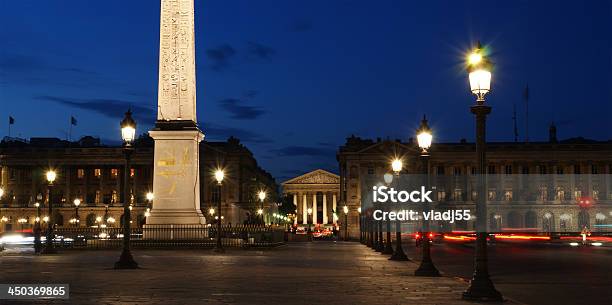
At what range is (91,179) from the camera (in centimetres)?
14512

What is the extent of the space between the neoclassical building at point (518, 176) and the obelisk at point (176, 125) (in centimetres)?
10926

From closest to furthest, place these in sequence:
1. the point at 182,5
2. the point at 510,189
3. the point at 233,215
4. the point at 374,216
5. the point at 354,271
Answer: the point at 354,271
the point at 182,5
the point at 374,216
the point at 233,215
the point at 510,189

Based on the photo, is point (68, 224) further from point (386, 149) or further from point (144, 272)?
point (144, 272)

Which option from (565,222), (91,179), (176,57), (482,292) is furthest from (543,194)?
(482,292)

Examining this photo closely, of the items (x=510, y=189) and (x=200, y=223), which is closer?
(x=200, y=223)

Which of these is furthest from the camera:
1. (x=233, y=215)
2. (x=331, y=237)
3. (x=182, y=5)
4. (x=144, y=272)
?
(x=233, y=215)

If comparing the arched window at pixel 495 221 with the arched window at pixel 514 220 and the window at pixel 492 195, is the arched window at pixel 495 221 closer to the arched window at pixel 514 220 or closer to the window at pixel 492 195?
the arched window at pixel 514 220

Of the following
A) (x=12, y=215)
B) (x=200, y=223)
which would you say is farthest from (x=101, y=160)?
(x=200, y=223)

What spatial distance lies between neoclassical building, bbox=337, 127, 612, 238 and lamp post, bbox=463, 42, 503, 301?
129 m

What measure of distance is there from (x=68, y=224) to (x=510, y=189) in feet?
234

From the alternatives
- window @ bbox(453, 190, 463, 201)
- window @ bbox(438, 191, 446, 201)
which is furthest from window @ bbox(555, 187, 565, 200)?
window @ bbox(438, 191, 446, 201)

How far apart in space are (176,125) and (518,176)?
120 metres

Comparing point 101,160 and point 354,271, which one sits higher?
point 101,160

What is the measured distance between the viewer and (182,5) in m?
35.9
